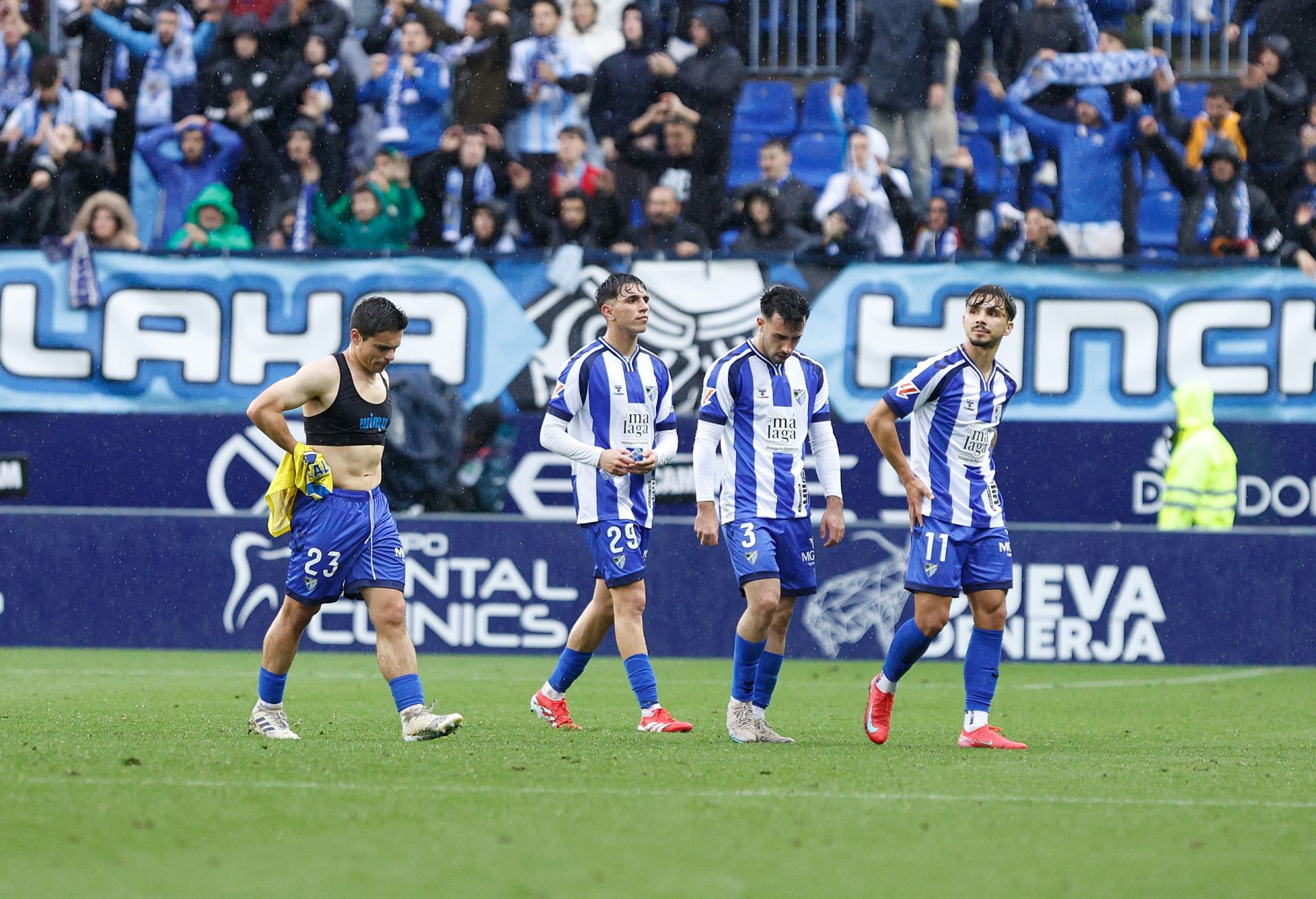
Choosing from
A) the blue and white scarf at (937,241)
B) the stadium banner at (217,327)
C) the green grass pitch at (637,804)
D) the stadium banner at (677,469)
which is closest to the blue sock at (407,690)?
the green grass pitch at (637,804)

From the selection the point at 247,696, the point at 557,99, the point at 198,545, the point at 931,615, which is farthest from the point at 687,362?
the point at 931,615

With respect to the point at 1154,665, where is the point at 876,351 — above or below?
above

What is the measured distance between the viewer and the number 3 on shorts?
902cm

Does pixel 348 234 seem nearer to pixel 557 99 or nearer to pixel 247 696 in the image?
pixel 557 99

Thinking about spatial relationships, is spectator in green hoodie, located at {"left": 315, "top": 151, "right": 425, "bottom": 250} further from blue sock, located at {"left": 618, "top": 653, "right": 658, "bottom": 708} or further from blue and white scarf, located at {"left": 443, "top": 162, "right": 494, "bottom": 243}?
blue sock, located at {"left": 618, "top": 653, "right": 658, "bottom": 708}

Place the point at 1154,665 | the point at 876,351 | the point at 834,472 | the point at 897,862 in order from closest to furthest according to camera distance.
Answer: the point at 897,862
the point at 834,472
the point at 1154,665
the point at 876,351

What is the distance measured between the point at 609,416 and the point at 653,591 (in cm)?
559

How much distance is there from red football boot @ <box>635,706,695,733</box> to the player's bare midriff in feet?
6.02

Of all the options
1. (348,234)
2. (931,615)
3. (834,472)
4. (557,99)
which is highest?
(557,99)

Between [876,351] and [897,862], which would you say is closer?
[897,862]

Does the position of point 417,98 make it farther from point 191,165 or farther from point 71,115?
point 71,115

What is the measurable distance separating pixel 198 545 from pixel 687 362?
4.50 metres

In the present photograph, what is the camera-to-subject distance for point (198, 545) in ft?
48.7

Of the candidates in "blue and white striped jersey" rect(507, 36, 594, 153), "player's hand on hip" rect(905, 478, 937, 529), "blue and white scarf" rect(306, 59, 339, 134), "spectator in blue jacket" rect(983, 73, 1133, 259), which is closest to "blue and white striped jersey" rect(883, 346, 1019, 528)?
"player's hand on hip" rect(905, 478, 937, 529)
